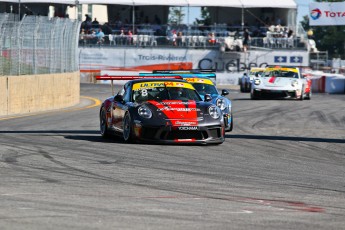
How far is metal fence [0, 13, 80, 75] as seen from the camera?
25692 mm

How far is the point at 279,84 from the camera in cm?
3400

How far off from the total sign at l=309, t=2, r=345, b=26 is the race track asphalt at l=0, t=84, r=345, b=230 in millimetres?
34704

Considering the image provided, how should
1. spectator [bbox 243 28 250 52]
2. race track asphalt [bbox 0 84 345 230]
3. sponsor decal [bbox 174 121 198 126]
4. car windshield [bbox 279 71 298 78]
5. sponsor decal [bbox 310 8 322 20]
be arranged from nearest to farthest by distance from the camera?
race track asphalt [bbox 0 84 345 230]
sponsor decal [bbox 174 121 198 126]
car windshield [bbox 279 71 298 78]
sponsor decal [bbox 310 8 322 20]
spectator [bbox 243 28 250 52]

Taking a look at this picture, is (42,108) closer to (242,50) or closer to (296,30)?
(242,50)

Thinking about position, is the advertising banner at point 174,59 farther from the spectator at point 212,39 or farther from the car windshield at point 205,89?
the car windshield at point 205,89

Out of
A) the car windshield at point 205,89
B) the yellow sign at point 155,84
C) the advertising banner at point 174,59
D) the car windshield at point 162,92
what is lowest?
the advertising banner at point 174,59

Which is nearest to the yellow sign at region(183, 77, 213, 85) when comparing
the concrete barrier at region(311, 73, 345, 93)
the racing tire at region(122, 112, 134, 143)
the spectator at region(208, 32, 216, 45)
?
the racing tire at region(122, 112, 134, 143)

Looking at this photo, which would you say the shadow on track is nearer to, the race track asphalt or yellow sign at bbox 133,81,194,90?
the race track asphalt

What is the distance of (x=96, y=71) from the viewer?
55125 mm

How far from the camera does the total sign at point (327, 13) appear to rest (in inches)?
2101

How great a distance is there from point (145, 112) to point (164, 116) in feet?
1.08

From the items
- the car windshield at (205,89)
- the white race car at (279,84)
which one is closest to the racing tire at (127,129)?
the car windshield at (205,89)

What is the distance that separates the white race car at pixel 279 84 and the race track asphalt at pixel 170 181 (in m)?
14.3

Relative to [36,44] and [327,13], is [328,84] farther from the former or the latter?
[36,44]
